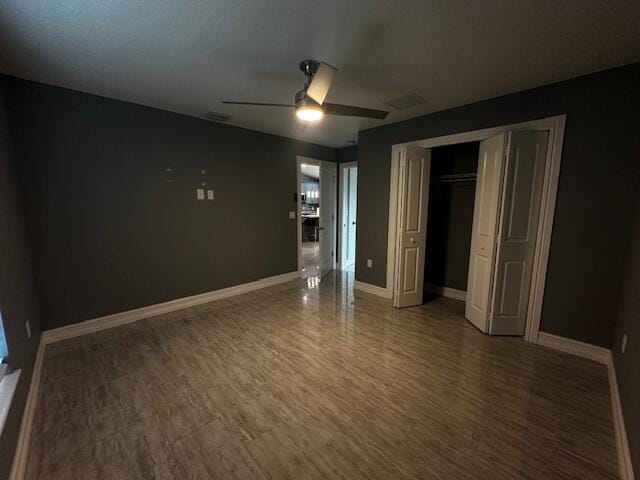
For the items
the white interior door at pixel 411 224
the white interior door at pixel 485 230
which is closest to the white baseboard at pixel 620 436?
the white interior door at pixel 485 230

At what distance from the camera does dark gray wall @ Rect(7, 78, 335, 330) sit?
2.57 metres

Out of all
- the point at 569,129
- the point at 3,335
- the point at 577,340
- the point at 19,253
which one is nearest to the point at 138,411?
the point at 3,335

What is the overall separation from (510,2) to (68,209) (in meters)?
3.97

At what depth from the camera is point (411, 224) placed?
3.52m

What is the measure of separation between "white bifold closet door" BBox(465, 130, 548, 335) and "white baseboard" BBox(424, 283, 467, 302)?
93 centimetres

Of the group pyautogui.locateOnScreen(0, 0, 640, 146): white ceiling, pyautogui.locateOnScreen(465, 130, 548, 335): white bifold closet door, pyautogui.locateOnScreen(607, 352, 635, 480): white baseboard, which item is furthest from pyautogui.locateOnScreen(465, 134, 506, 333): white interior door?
pyautogui.locateOnScreen(607, 352, 635, 480): white baseboard

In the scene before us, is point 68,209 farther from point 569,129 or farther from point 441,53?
point 569,129

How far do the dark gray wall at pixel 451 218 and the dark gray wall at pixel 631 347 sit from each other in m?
1.76

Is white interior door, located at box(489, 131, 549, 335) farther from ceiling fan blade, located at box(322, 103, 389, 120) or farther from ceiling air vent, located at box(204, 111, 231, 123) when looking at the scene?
ceiling air vent, located at box(204, 111, 231, 123)

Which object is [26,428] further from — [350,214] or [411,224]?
[350,214]

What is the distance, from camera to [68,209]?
2.70 meters

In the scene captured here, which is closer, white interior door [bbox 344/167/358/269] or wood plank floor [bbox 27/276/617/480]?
wood plank floor [bbox 27/276/617/480]

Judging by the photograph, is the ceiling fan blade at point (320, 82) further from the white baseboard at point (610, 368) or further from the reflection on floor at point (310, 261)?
the reflection on floor at point (310, 261)

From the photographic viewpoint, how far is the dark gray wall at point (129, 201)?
8.42ft
